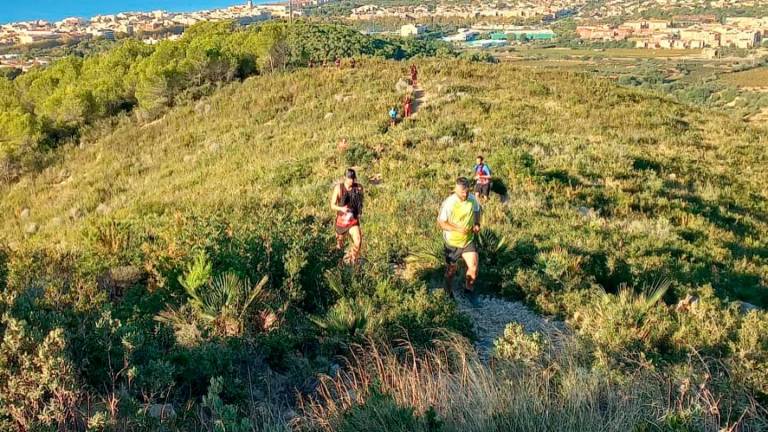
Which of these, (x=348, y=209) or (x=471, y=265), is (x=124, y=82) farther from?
(x=471, y=265)

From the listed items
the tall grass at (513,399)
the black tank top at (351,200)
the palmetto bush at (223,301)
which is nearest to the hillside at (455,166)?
the black tank top at (351,200)

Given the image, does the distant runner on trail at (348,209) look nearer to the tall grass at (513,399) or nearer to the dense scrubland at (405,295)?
the dense scrubland at (405,295)

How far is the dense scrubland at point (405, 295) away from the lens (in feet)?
11.3

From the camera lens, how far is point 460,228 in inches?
270

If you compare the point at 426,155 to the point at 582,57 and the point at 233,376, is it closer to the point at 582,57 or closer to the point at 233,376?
the point at 233,376

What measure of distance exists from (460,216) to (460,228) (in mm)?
145

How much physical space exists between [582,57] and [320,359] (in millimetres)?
107977

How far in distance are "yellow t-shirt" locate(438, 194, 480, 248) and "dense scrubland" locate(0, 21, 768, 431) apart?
2.55 ft

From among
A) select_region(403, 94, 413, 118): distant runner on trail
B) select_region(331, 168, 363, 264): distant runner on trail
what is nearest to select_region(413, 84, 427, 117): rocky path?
select_region(403, 94, 413, 118): distant runner on trail

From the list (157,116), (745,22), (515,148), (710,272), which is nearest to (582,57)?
(745,22)

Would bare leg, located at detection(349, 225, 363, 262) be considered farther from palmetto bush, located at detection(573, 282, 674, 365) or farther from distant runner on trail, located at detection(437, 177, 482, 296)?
palmetto bush, located at detection(573, 282, 674, 365)

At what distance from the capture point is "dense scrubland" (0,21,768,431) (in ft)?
11.3

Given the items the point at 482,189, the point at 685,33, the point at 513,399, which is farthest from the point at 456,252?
the point at 685,33

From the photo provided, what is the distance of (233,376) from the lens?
443cm
